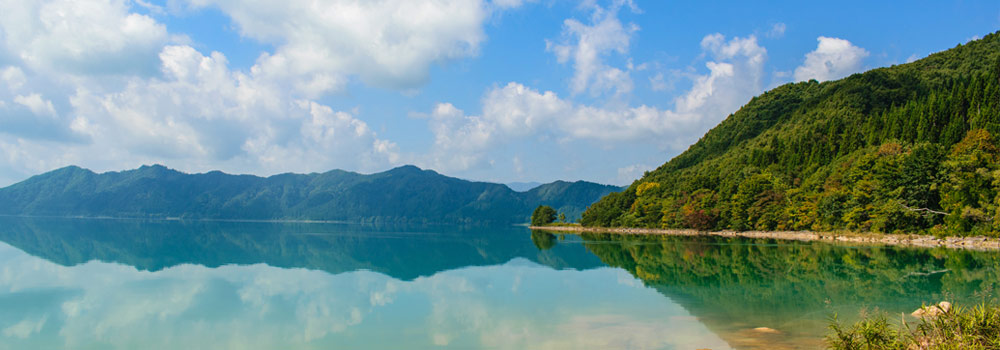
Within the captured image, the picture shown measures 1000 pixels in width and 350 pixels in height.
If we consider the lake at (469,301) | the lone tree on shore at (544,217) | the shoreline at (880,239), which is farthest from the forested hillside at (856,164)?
the lone tree on shore at (544,217)

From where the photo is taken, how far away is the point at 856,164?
54.6 m

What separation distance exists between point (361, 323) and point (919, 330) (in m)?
12.0

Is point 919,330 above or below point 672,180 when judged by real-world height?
below

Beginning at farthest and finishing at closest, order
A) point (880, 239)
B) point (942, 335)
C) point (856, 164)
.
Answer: point (856, 164)
point (880, 239)
point (942, 335)

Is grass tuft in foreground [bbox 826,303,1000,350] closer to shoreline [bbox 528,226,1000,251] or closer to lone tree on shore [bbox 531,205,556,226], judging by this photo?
shoreline [bbox 528,226,1000,251]

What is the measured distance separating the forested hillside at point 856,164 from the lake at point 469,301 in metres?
14.5

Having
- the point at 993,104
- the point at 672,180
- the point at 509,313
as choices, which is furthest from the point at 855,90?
the point at 509,313

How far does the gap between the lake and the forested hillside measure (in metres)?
14.5

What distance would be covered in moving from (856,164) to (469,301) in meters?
51.7

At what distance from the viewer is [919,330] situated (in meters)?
→ 8.94

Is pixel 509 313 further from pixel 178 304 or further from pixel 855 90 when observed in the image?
pixel 855 90

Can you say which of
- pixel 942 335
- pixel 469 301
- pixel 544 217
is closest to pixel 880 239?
pixel 469 301

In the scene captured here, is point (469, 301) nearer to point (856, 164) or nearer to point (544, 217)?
point (856, 164)

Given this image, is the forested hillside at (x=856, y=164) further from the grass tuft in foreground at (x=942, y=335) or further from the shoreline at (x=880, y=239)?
the grass tuft in foreground at (x=942, y=335)
